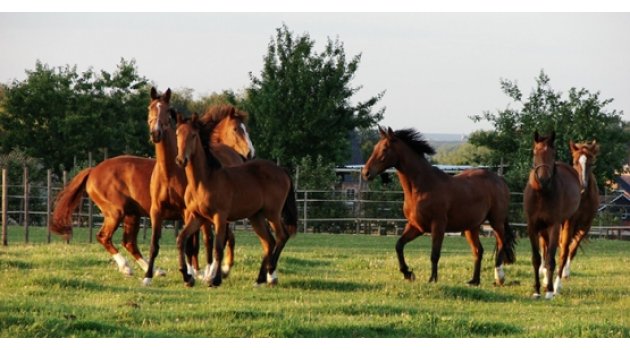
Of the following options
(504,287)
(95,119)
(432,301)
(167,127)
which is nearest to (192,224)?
(167,127)

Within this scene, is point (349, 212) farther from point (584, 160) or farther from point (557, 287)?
point (557, 287)

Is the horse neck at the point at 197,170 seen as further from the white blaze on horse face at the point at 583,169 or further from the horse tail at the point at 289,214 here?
the white blaze on horse face at the point at 583,169

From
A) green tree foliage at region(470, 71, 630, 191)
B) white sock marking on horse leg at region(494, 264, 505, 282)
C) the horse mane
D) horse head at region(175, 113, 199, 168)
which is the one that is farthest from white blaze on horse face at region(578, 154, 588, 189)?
green tree foliage at region(470, 71, 630, 191)

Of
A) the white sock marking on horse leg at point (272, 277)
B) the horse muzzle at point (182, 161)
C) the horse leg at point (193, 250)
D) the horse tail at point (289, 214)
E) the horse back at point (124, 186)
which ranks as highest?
the horse muzzle at point (182, 161)

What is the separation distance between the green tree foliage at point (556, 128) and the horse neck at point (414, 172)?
1860cm

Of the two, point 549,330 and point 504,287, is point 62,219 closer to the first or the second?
point 504,287

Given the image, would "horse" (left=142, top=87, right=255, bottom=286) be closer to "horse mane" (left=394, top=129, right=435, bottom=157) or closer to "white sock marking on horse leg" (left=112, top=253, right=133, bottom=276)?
"white sock marking on horse leg" (left=112, top=253, right=133, bottom=276)

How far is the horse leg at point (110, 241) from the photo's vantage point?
47.5ft

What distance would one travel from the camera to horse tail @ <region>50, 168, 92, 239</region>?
15.8 meters

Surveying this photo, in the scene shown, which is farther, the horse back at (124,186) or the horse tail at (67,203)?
the horse tail at (67,203)

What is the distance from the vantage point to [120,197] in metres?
15.0

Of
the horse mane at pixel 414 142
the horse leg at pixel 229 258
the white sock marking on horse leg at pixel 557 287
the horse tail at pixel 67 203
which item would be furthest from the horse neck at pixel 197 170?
the white sock marking on horse leg at pixel 557 287

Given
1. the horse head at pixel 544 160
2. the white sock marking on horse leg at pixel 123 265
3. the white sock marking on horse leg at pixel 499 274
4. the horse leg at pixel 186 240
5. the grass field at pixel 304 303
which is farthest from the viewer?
the white sock marking on horse leg at pixel 499 274

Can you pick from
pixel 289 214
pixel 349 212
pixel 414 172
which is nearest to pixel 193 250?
pixel 289 214
